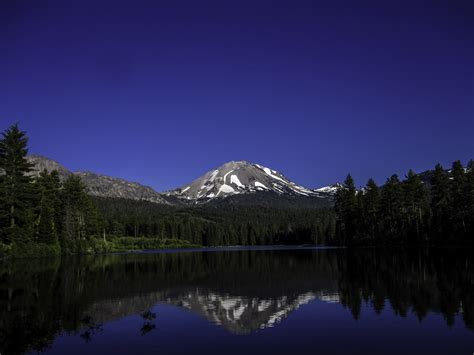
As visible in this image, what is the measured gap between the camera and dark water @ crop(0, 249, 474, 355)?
1733 cm

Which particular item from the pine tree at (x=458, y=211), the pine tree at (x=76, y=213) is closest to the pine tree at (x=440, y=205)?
the pine tree at (x=458, y=211)

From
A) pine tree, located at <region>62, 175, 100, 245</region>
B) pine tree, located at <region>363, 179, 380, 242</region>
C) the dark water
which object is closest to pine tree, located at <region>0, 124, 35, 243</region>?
pine tree, located at <region>62, 175, 100, 245</region>

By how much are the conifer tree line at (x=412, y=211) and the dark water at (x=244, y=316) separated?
165 ft

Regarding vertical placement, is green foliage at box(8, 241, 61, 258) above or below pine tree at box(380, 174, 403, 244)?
below

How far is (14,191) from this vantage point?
6994 centimetres

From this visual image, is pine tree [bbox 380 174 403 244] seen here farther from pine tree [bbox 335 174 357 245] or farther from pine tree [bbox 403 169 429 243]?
pine tree [bbox 335 174 357 245]

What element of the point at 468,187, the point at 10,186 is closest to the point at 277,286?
the point at 10,186

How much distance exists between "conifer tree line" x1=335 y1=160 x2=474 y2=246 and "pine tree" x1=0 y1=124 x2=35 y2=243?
71.7 metres

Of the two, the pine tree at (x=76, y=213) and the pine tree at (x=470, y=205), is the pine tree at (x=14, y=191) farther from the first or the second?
the pine tree at (x=470, y=205)

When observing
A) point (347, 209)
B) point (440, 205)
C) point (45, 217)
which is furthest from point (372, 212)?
point (45, 217)

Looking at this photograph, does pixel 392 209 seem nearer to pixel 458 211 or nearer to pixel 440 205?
pixel 440 205

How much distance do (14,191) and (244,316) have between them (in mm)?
57678

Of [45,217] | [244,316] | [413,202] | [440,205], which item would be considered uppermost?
[413,202]

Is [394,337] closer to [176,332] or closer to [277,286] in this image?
[176,332]
